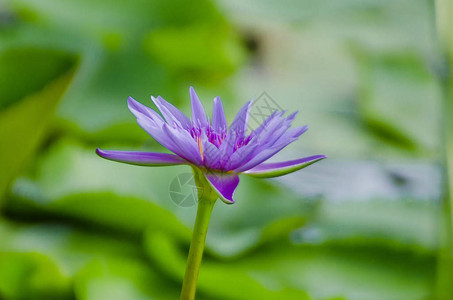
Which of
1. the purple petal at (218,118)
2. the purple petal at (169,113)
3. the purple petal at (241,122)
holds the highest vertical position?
the purple petal at (218,118)

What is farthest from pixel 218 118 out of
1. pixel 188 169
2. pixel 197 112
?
pixel 188 169

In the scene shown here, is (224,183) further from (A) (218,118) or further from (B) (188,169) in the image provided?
(B) (188,169)

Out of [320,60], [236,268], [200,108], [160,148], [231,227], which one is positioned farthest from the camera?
[320,60]

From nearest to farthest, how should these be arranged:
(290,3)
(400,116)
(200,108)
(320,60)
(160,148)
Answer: (200,108)
(160,148)
(400,116)
(320,60)
(290,3)

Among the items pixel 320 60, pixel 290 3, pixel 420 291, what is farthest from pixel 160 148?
pixel 290 3

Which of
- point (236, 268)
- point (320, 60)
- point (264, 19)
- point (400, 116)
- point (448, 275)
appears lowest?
point (448, 275)

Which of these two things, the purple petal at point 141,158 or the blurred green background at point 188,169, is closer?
the purple petal at point 141,158

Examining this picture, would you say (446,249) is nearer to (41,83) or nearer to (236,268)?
(236,268)
